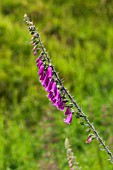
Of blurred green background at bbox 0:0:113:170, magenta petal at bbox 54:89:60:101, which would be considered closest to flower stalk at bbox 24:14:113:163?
magenta petal at bbox 54:89:60:101

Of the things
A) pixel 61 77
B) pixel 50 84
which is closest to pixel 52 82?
pixel 50 84

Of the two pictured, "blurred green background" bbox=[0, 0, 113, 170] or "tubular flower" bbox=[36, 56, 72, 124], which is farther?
"blurred green background" bbox=[0, 0, 113, 170]

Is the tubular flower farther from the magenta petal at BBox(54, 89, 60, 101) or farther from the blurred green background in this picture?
the blurred green background

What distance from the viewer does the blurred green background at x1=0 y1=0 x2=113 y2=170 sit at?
6.37 m

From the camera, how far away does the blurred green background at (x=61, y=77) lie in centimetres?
637

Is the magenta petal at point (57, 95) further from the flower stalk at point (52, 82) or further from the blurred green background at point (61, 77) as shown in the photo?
the blurred green background at point (61, 77)

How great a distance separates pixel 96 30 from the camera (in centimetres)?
1021

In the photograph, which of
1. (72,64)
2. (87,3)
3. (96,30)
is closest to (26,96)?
(72,64)

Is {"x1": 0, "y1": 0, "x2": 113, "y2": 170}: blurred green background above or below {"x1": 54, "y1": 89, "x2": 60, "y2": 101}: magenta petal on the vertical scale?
above

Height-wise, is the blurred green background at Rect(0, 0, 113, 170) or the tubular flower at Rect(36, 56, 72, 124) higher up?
the blurred green background at Rect(0, 0, 113, 170)

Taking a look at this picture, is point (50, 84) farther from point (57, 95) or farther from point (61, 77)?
point (61, 77)

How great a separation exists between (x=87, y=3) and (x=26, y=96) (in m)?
3.98

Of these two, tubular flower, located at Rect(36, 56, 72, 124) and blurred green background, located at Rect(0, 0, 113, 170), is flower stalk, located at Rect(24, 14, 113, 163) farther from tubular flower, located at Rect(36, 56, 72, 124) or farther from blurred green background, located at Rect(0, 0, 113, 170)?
blurred green background, located at Rect(0, 0, 113, 170)

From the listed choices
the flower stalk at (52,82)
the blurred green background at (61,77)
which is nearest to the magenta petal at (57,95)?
the flower stalk at (52,82)
